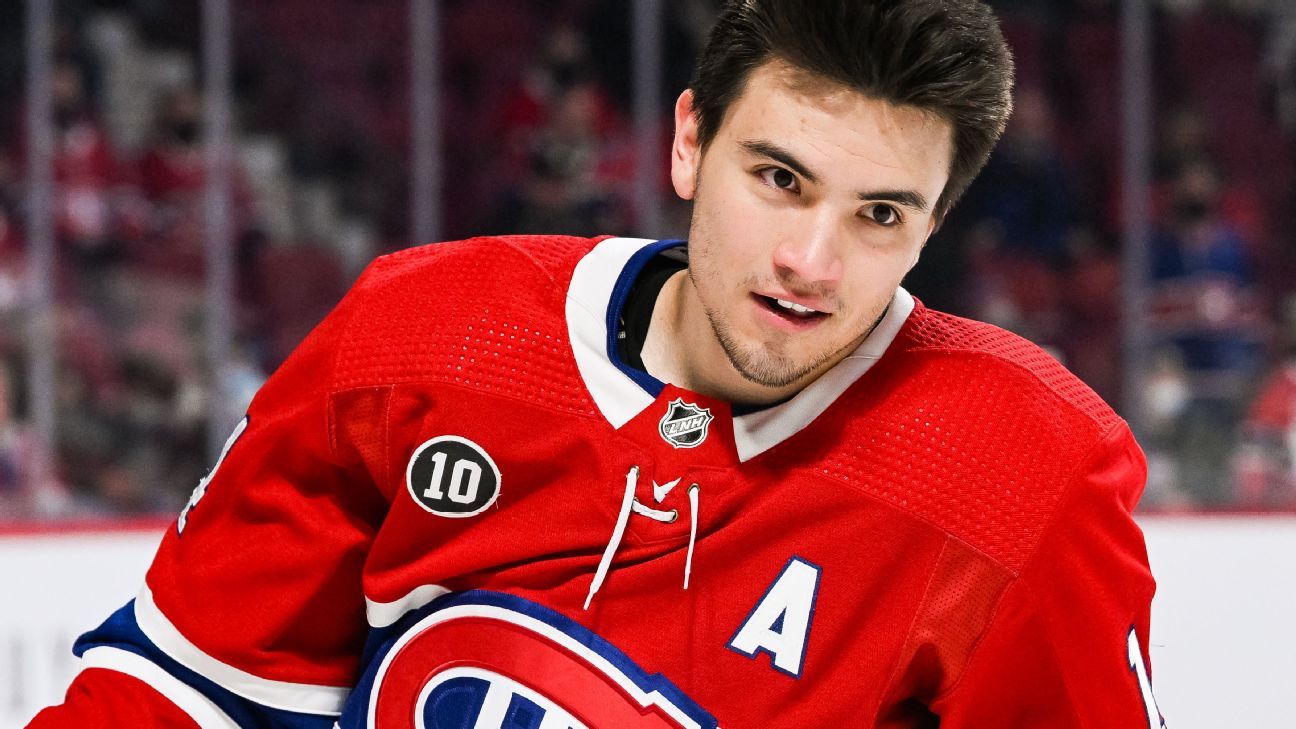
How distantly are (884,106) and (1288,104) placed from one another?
12.2 feet

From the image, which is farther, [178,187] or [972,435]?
[178,187]

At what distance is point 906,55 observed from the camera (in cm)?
106

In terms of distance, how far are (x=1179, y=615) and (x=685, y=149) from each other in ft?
3.69

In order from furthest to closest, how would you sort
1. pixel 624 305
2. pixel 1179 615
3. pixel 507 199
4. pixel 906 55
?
pixel 507 199, pixel 1179 615, pixel 624 305, pixel 906 55

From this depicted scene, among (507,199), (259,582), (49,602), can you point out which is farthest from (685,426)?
(507,199)

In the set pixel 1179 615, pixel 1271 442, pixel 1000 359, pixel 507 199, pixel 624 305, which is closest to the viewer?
pixel 1000 359

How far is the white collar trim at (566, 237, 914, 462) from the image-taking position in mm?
1185

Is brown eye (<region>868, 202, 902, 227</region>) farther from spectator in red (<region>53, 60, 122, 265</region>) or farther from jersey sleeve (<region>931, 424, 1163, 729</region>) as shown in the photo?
spectator in red (<region>53, 60, 122, 265</region>)

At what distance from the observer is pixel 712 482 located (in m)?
1.19

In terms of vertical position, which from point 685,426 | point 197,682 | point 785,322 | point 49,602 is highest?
point 785,322

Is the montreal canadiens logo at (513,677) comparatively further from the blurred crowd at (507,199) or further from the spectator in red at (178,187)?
the spectator in red at (178,187)

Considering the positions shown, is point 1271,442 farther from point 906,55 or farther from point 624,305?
point 906,55

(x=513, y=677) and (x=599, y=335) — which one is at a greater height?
(x=599, y=335)

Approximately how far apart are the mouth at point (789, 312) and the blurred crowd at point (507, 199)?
270 cm
